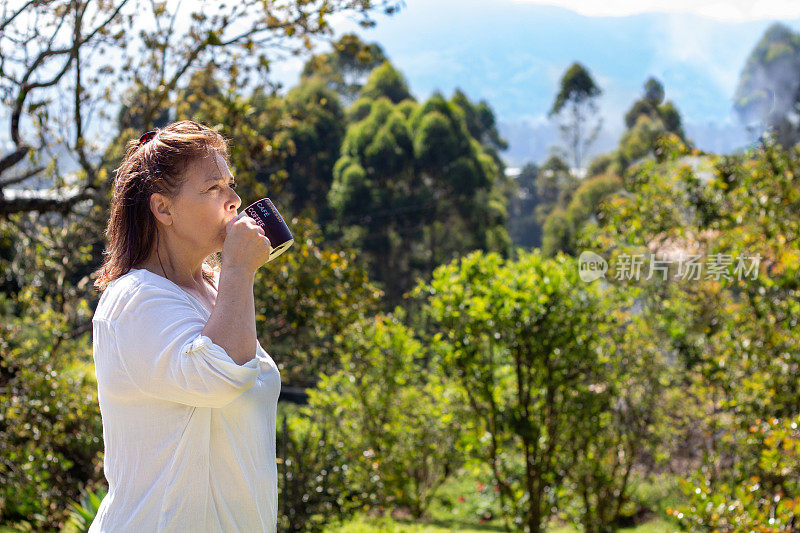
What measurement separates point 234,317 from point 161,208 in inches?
10.0

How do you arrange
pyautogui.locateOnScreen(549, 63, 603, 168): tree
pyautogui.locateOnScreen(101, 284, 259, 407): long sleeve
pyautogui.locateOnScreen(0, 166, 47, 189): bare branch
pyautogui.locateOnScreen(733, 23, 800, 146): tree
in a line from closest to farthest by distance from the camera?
1. pyautogui.locateOnScreen(101, 284, 259, 407): long sleeve
2. pyautogui.locateOnScreen(0, 166, 47, 189): bare branch
3. pyautogui.locateOnScreen(733, 23, 800, 146): tree
4. pyautogui.locateOnScreen(549, 63, 603, 168): tree

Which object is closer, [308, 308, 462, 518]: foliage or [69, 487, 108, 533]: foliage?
[69, 487, 108, 533]: foliage

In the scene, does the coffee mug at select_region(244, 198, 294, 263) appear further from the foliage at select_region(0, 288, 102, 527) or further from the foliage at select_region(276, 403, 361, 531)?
the foliage at select_region(276, 403, 361, 531)

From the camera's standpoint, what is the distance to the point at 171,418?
1.17m

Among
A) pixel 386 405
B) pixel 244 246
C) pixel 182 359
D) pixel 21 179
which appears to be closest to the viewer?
pixel 182 359

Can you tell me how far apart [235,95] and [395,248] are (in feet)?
59.1

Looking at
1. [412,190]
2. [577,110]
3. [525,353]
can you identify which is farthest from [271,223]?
[577,110]

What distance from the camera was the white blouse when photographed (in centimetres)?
112

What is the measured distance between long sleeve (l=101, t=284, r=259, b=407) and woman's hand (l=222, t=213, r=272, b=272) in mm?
109

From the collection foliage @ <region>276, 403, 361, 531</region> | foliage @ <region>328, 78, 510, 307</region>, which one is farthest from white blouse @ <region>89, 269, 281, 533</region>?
foliage @ <region>328, 78, 510, 307</region>

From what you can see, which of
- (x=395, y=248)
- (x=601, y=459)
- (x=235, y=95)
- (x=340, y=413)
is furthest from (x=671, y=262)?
(x=395, y=248)

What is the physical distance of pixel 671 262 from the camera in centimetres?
408

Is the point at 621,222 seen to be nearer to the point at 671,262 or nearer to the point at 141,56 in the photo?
the point at 671,262

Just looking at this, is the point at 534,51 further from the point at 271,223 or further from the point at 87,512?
the point at 271,223
